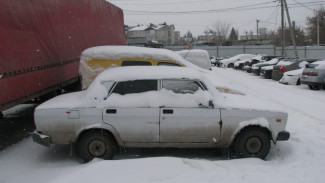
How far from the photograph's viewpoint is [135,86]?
5715 mm

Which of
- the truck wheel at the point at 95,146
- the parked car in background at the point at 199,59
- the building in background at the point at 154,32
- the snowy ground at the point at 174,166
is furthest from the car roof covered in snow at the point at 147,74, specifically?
the building in background at the point at 154,32

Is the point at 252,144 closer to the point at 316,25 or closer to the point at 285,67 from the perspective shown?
the point at 285,67

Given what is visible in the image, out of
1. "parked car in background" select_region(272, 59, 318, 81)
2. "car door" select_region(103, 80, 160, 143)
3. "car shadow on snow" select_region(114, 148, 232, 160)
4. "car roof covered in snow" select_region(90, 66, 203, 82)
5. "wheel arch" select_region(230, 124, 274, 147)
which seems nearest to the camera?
"car door" select_region(103, 80, 160, 143)

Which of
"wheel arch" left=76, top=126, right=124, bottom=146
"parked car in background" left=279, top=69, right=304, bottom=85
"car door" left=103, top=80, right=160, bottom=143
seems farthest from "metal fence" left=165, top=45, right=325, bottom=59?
"wheel arch" left=76, top=126, right=124, bottom=146

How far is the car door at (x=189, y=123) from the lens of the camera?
5.54 meters

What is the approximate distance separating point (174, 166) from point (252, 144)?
167 cm

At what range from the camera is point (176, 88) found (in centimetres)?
572

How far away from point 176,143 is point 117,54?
331cm

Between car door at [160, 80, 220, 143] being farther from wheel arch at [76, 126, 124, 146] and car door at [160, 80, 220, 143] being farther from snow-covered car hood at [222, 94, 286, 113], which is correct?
wheel arch at [76, 126, 124, 146]

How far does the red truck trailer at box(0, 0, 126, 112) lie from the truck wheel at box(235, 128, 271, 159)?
158 inches

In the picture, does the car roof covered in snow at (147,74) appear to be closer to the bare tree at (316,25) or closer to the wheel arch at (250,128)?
the wheel arch at (250,128)

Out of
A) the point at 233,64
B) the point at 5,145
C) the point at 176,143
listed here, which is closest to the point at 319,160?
the point at 176,143

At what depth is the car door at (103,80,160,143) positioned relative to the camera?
551 centimetres

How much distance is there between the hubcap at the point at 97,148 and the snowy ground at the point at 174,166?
0.60ft
